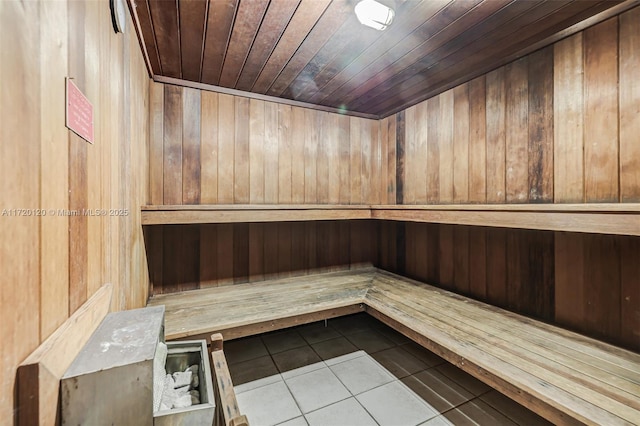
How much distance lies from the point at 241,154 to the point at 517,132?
6.34 feet

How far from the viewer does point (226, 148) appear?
2195mm

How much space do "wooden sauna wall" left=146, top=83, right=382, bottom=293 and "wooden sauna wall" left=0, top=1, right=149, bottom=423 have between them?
938 mm

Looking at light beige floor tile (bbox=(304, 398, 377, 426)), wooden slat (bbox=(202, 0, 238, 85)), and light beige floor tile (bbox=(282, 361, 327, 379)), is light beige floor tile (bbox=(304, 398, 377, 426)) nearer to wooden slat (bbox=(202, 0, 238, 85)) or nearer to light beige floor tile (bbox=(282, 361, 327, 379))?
light beige floor tile (bbox=(282, 361, 327, 379))

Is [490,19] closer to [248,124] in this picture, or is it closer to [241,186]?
[248,124]

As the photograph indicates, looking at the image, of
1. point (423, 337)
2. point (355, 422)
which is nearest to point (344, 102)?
point (423, 337)

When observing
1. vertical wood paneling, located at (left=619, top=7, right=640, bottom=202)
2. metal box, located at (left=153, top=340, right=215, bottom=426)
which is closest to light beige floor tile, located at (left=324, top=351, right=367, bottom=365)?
metal box, located at (left=153, top=340, right=215, bottom=426)

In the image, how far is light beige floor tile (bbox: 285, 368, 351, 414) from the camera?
5.56 feet

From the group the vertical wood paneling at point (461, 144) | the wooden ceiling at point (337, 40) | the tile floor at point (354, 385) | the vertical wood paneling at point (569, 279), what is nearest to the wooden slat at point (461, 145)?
the vertical wood paneling at point (461, 144)

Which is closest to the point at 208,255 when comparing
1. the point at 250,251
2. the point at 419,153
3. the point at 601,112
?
the point at 250,251

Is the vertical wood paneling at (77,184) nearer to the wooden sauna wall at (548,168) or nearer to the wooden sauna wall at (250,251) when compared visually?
the wooden sauna wall at (250,251)

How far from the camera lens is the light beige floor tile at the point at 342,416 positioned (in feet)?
5.03

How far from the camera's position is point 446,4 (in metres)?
1.26

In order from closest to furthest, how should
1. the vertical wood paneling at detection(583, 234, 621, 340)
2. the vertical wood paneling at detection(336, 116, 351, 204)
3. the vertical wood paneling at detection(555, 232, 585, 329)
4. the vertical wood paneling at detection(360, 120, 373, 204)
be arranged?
the vertical wood paneling at detection(583, 234, 621, 340) < the vertical wood paneling at detection(555, 232, 585, 329) < the vertical wood paneling at detection(336, 116, 351, 204) < the vertical wood paneling at detection(360, 120, 373, 204)

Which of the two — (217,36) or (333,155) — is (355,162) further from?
(217,36)
